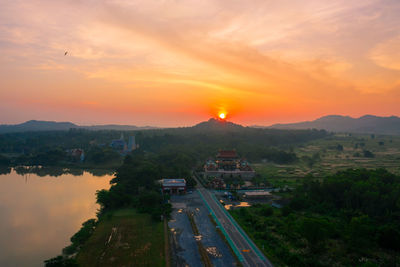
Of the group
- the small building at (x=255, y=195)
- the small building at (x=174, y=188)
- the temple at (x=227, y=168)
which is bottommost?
the small building at (x=255, y=195)

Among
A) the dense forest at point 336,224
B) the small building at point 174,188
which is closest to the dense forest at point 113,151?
the small building at point 174,188

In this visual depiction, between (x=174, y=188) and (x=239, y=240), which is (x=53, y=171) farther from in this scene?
(x=239, y=240)

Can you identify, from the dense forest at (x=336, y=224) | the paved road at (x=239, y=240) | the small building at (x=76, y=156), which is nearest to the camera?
the paved road at (x=239, y=240)

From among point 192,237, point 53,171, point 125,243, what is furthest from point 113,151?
point 192,237

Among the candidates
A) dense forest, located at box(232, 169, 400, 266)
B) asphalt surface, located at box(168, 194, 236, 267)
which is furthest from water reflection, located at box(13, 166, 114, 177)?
dense forest, located at box(232, 169, 400, 266)

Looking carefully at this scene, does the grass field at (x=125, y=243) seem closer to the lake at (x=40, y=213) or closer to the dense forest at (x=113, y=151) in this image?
the lake at (x=40, y=213)

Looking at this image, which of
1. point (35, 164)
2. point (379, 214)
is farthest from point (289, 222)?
point (35, 164)
